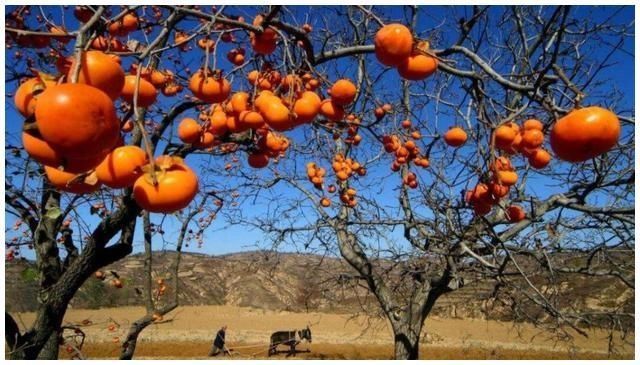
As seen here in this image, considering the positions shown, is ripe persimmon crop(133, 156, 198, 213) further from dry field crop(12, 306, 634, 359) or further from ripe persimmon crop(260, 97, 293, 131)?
dry field crop(12, 306, 634, 359)

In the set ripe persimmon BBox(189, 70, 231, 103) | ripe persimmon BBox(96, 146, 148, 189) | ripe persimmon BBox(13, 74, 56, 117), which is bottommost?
ripe persimmon BBox(96, 146, 148, 189)

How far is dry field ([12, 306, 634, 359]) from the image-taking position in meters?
14.9

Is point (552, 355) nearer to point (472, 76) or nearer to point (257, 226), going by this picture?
point (257, 226)

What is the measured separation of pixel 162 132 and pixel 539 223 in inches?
172

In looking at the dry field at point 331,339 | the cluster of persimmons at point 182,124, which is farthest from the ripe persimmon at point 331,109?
the dry field at point 331,339

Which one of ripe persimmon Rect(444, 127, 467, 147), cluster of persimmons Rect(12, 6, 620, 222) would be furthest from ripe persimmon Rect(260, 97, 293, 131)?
ripe persimmon Rect(444, 127, 467, 147)

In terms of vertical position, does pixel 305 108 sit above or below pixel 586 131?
above

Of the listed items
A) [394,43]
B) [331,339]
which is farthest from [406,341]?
[331,339]

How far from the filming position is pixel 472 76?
1458 mm

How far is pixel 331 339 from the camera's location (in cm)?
1945

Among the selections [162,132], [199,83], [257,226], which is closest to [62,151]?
[199,83]

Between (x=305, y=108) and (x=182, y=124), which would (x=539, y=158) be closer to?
(x=305, y=108)

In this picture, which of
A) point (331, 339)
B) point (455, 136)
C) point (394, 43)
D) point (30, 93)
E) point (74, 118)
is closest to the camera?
point (74, 118)

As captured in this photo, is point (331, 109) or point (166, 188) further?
point (331, 109)
